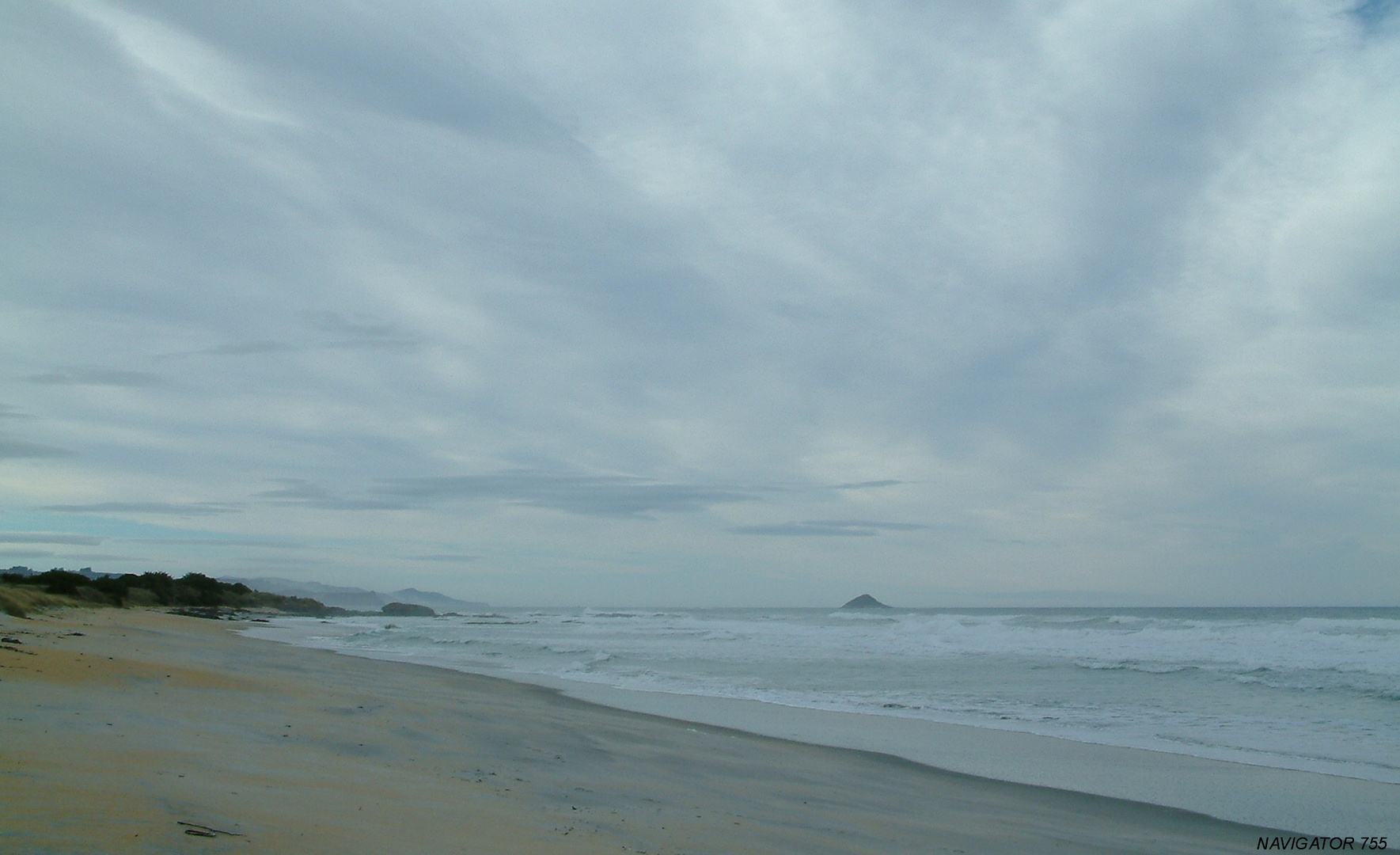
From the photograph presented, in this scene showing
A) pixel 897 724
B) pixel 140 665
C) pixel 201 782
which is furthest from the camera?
pixel 897 724

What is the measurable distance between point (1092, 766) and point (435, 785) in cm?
929

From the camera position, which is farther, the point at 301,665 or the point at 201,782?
the point at 301,665

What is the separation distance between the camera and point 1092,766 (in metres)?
11.3

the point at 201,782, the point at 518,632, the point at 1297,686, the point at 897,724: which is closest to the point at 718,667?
the point at 897,724

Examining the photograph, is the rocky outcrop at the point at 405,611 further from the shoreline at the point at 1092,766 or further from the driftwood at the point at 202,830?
the driftwood at the point at 202,830

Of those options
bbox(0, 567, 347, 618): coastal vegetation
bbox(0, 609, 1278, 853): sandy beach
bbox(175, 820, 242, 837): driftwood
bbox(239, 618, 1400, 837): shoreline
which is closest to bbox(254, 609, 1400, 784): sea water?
bbox(239, 618, 1400, 837): shoreline

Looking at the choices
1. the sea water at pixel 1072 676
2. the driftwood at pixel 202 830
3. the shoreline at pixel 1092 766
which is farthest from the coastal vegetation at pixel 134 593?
the driftwood at pixel 202 830

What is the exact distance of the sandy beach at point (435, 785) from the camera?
4.55 metres

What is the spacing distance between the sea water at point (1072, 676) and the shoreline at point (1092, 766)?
690 millimetres

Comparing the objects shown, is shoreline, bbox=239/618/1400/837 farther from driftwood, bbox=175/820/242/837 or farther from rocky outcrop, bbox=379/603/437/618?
rocky outcrop, bbox=379/603/437/618

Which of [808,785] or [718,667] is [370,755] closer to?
[808,785]

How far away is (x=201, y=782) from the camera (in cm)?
529

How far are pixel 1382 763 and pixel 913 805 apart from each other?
823 centimetres

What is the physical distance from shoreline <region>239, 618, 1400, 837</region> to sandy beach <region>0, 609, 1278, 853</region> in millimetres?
696
